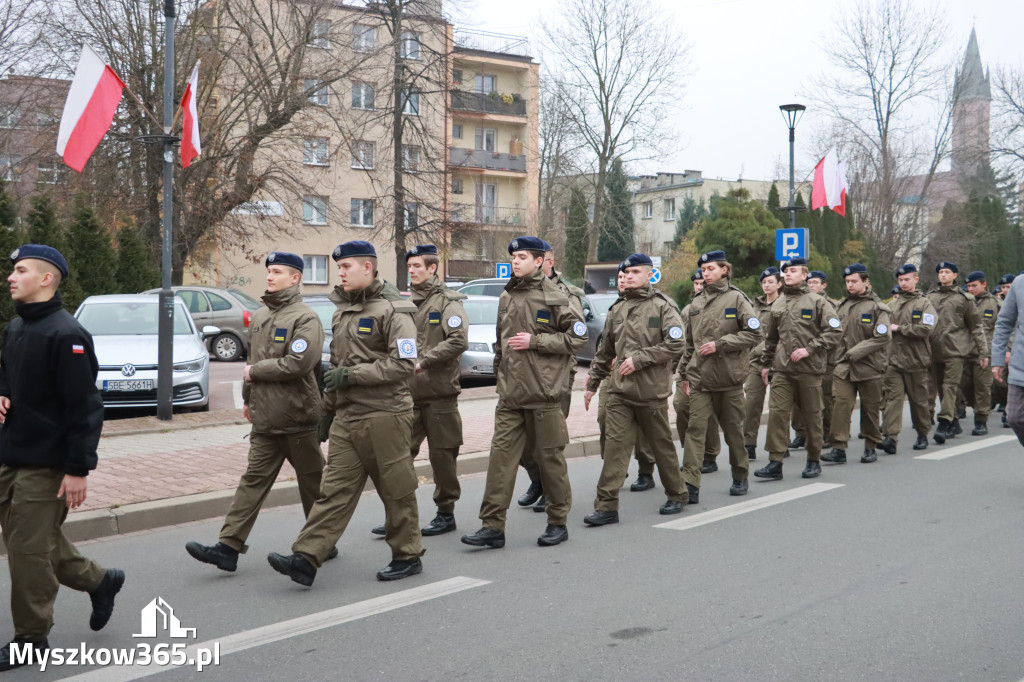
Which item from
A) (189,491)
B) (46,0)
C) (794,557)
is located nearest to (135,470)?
(189,491)

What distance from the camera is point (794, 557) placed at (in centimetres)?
627

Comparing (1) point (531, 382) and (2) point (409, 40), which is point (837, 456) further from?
(2) point (409, 40)

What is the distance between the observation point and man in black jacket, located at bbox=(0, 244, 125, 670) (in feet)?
14.3

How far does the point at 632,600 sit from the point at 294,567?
1787mm

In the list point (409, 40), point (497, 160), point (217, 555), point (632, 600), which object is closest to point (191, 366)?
point (217, 555)

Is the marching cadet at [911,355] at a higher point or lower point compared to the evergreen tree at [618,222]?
lower

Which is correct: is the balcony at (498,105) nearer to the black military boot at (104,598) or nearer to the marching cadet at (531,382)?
the marching cadet at (531,382)

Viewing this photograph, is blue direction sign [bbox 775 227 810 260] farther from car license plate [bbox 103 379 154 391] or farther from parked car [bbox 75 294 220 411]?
car license plate [bbox 103 379 154 391]

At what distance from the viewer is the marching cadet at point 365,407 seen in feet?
18.2

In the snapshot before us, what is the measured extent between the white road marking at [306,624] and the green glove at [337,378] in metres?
1.14

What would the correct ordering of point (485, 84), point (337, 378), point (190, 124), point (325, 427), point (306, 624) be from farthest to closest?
point (485, 84)
point (190, 124)
point (325, 427)
point (337, 378)
point (306, 624)

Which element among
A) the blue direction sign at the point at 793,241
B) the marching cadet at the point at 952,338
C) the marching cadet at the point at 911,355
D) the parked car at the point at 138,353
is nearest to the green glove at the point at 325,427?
the parked car at the point at 138,353

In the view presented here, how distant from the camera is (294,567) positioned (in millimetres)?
5434

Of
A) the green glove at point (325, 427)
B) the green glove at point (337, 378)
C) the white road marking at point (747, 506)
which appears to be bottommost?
the white road marking at point (747, 506)
